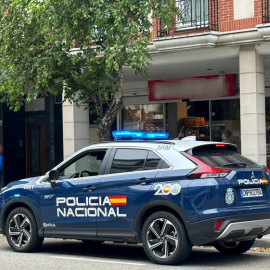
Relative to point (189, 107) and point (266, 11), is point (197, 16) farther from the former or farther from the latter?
point (189, 107)

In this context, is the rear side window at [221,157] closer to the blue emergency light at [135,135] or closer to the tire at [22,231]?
the blue emergency light at [135,135]

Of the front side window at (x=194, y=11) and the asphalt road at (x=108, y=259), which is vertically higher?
the front side window at (x=194, y=11)

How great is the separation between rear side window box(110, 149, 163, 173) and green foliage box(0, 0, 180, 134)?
2.81 m

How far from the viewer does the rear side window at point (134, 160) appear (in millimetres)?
10039

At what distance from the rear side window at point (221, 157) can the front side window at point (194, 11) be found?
22.5 feet

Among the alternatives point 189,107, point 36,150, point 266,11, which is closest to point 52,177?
point 266,11

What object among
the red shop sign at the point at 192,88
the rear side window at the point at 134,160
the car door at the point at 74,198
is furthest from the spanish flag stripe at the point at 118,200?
the red shop sign at the point at 192,88

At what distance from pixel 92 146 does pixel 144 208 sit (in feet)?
5.00

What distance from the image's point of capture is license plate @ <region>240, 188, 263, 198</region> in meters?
9.62

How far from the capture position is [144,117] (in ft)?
74.3

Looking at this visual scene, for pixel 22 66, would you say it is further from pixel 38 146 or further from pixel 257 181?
pixel 38 146

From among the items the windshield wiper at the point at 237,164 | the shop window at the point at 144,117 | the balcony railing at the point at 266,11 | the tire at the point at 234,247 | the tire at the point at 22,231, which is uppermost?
the balcony railing at the point at 266,11

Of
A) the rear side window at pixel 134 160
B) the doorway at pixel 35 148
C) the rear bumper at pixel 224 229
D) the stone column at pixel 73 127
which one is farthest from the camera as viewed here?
the doorway at pixel 35 148

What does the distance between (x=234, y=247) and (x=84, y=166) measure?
2564mm
